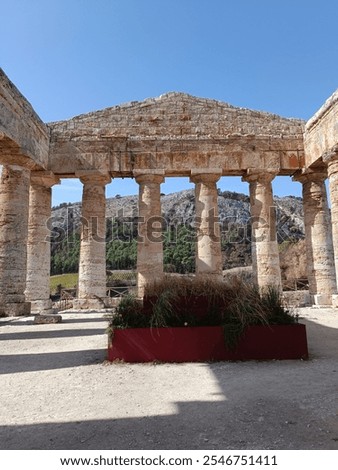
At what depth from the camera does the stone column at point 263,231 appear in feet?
50.9

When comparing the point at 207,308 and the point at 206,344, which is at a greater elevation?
the point at 207,308

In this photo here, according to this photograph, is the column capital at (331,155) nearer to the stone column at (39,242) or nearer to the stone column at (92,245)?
the stone column at (92,245)

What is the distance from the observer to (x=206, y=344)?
588 cm

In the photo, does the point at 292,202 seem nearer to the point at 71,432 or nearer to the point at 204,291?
the point at 204,291

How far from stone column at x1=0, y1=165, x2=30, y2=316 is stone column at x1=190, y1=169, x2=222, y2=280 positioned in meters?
7.40

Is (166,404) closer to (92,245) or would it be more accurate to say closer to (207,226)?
(207,226)

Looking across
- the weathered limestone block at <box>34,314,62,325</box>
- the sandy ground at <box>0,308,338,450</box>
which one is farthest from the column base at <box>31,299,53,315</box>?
the sandy ground at <box>0,308,338,450</box>

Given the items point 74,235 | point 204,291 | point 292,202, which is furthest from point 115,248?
point 204,291

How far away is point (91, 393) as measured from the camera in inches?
171

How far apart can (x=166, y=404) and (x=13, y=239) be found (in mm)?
11116

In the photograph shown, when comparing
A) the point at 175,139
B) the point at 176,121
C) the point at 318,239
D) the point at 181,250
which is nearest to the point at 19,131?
the point at 175,139

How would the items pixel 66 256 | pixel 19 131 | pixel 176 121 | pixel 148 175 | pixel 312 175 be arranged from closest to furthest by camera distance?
pixel 19 131
pixel 148 175
pixel 312 175
pixel 176 121
pixel 66 256

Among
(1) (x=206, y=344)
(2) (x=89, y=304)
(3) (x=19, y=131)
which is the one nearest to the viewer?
(1) (x=206, y=344)

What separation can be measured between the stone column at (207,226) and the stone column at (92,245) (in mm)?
4422
